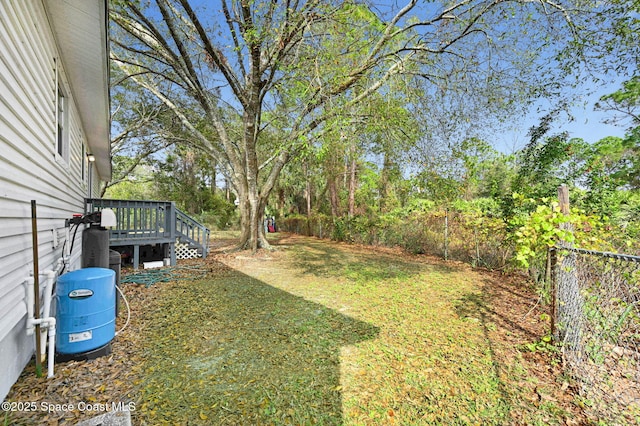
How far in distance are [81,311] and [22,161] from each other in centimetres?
143

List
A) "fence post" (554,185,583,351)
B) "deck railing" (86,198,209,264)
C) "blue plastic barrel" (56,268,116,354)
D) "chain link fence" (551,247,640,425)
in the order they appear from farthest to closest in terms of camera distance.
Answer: "deck railing" (86,198,209,264), "fence post" (554,185,583,351), "blue plastic barrel" (56,268,116,354), "chain link fence" (551,247,640,425)

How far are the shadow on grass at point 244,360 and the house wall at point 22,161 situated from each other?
42.5 inches

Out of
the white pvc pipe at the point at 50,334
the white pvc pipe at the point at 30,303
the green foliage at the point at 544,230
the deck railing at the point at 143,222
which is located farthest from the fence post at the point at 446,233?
the white pvc pipe at the point at 30,303

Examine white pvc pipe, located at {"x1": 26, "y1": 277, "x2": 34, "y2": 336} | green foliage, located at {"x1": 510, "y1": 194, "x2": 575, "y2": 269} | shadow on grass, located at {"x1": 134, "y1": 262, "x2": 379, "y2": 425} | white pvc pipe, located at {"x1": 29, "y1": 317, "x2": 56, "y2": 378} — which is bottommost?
shadow on grass, located at {"x1": 134, "y1": 262, "x2": 379, "y2": 425}

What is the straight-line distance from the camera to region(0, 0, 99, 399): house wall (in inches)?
76.9

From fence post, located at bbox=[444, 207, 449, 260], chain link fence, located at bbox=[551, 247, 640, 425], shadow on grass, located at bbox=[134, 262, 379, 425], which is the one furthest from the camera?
fence post, located at bbox=[444, 207, 449, 260]

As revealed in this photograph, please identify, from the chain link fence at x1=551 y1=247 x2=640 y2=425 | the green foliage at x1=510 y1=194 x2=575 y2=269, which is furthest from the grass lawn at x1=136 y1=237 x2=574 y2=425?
the green foliage at x1=510 y1=194 x2=575 y2=269

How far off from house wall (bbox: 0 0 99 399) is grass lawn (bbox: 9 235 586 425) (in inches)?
23.3

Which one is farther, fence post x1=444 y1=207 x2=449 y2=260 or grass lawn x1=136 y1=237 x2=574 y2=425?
fence post x1=444 y1=207 x2=449 y2=260

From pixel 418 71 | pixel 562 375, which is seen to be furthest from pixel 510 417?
pixel 418 71

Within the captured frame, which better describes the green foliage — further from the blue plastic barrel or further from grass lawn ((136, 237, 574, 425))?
the blue plastic barrel

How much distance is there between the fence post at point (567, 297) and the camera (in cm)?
274

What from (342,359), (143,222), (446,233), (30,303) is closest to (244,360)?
(342,359)

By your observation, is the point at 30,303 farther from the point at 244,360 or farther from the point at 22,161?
the point at 244,360
